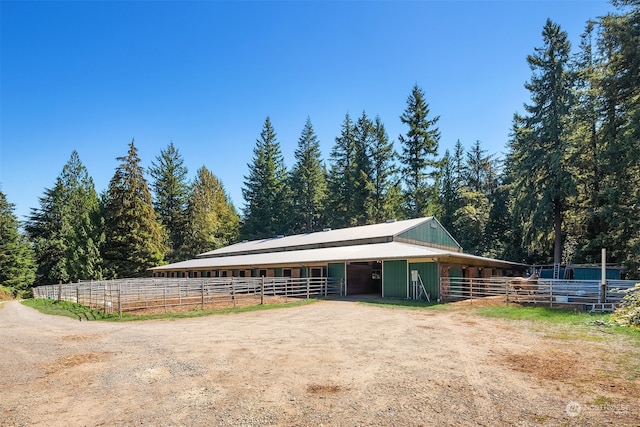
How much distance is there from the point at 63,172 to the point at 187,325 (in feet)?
143

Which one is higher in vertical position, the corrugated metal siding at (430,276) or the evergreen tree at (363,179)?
the evergreen tree at (363,179)

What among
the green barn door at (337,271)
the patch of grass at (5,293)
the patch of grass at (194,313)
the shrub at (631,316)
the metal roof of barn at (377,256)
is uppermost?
the shrub at (631,316)

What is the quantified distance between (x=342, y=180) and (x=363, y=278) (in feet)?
86.1

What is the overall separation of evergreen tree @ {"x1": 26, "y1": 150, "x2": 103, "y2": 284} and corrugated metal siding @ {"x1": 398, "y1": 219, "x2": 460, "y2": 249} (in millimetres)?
32205

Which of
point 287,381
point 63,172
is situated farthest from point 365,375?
point 63,172

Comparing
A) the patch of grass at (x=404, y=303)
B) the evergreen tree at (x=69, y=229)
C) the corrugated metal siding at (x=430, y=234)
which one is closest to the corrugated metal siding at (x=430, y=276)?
the patch of grass at (x=404, y=303)

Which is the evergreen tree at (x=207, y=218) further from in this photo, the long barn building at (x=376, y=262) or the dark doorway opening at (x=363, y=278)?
the dark doorway opening at (x=363, y=278)

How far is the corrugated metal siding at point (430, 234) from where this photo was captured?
2808 cm

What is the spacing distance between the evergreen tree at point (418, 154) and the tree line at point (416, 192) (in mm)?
132

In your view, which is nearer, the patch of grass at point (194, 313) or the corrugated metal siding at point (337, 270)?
the patch of grass at point (194, 313)

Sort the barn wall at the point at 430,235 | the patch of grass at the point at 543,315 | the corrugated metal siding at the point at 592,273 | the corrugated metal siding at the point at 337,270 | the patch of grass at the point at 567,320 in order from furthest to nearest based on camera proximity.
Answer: the barn wall at the point at 430,235 → the corrugated metal siding at the point at 592,273 → the corrugated metal siding at the point at 337,270 → the patch of grass at the point at 543,315 → the patch of grass at the point at 567,320

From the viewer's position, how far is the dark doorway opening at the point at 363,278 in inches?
930

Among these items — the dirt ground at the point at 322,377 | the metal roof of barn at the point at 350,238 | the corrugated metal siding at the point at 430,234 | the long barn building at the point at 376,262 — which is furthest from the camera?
the corrugated metal siding at the point at 430,234

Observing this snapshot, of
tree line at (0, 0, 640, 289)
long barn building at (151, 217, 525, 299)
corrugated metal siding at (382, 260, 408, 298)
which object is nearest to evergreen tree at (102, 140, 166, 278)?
tree line at (0, 0, 640, 289)
